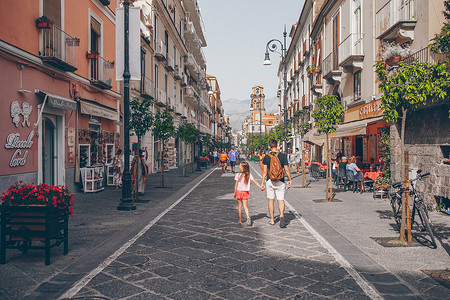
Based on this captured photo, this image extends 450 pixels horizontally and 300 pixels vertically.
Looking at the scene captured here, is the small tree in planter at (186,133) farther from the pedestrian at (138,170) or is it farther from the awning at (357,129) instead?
the pedestrian at (138,170)

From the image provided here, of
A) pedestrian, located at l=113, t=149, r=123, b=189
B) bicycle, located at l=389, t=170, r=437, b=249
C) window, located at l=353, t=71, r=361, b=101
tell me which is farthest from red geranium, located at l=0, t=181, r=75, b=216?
window, located at l=353, t=71, r=361, b=101

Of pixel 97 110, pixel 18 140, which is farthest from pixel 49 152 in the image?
pixel 97 110

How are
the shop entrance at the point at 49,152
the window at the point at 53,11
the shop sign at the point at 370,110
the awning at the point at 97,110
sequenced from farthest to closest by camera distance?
the shop sign at the point at 370,110 → the awning at the point at 97,110 → the shop entrance at the point at 49,152 → the window at the point at 53,11

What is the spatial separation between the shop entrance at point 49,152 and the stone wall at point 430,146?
10.4m

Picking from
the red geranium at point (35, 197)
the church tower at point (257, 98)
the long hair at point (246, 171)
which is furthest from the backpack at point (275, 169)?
the church tower at point (257, 98)

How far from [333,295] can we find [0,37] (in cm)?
894

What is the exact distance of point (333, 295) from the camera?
3.99 m

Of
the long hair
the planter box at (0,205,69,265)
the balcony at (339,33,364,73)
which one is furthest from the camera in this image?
the balcony at (339,33,364,73)

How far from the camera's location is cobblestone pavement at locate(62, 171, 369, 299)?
4.08 metres

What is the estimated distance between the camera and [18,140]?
31.9 feet

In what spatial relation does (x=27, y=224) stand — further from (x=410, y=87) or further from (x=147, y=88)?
(x=147, y=88)

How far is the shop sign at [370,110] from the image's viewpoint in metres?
14.8

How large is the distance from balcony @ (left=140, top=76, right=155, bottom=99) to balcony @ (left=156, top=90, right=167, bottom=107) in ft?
5.47

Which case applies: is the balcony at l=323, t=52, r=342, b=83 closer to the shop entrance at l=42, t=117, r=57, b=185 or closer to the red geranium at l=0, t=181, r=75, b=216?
the shop entrance at l=42, t=117, r=57, b=185
